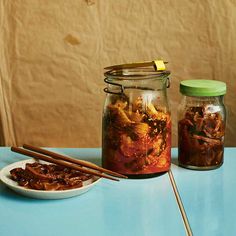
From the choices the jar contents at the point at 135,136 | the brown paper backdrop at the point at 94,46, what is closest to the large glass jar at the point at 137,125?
the jar contents at the point at 135,136

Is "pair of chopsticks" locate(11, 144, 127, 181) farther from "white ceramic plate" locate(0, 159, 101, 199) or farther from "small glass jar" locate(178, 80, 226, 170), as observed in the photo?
"small glass jar" locate(178, 80, 226, 170)

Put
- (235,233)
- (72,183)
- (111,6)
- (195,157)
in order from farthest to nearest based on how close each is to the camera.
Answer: (111,6)
(195,157)
(72,183)
(235,233)

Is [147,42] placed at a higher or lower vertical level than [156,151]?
higher

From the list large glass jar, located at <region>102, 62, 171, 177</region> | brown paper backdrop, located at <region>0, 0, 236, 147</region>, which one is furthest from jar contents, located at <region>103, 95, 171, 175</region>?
brown paper backdrop, located at <region>0, 0, 236, 147</region>

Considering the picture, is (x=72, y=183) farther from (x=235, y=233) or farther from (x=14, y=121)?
(x=14, y=121)

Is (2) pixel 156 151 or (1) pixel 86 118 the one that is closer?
A: (2) pixel 156 151

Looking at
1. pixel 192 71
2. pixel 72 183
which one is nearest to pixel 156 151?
pixel 72 183
